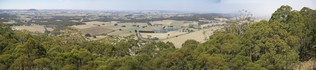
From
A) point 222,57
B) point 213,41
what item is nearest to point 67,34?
point 213,41

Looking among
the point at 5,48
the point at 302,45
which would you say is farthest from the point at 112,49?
the point at 302,45

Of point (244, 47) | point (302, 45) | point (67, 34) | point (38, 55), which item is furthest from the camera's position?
point (67, 34)

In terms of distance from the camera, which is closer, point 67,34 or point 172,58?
point 172,58

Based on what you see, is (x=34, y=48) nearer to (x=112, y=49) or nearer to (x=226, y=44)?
(x=112, y=49)

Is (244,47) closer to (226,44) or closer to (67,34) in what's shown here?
(226,44)

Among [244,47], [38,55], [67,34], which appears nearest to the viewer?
[244,47]

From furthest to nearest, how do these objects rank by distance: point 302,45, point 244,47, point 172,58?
point 302,45
point 244,47
point 172,58
